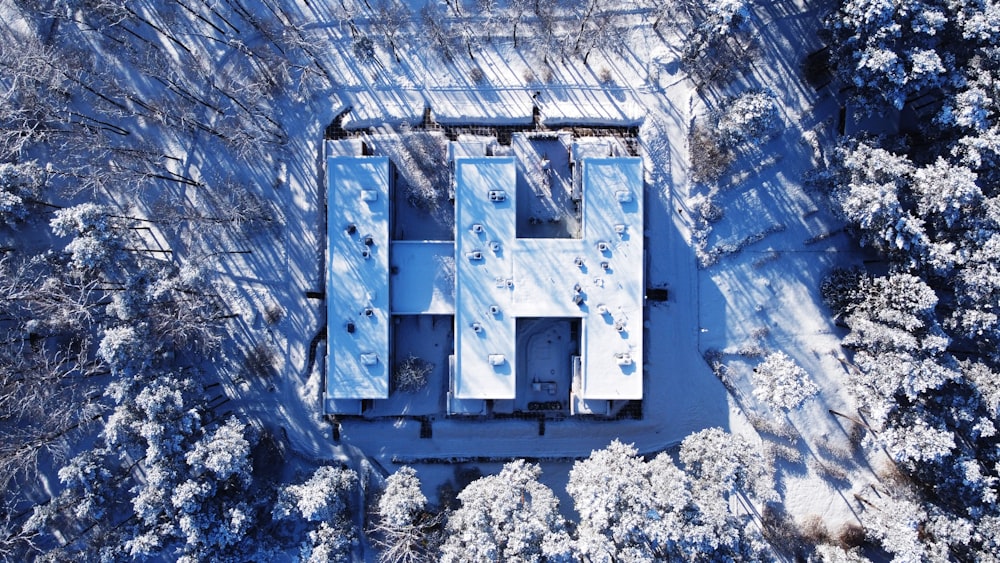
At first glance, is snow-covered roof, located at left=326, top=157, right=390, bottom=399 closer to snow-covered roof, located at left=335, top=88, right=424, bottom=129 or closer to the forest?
snow-covered roof, located at left=335, top=88, right=424, bottom=129

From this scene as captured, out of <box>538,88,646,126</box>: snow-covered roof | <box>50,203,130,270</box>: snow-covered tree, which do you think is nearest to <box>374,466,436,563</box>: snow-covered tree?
<box>50,203,130,270</box>: snow-covered tree

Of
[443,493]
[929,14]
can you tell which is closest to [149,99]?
[443,493]

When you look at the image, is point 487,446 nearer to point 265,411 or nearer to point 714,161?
point 265,411

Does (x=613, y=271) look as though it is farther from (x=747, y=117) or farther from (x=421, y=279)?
(x=747, y=117)

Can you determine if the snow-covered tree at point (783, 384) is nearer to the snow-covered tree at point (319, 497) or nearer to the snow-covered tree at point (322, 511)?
the snow-covered tree at point (319, 497)

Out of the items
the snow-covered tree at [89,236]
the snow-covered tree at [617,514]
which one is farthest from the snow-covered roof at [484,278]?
the snow-covered tree at [89,236]

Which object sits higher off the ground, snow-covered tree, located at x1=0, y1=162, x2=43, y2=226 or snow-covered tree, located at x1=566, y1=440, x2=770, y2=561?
snow-covered tree, located at x1=0, y1=162, x2=43, y2=226
